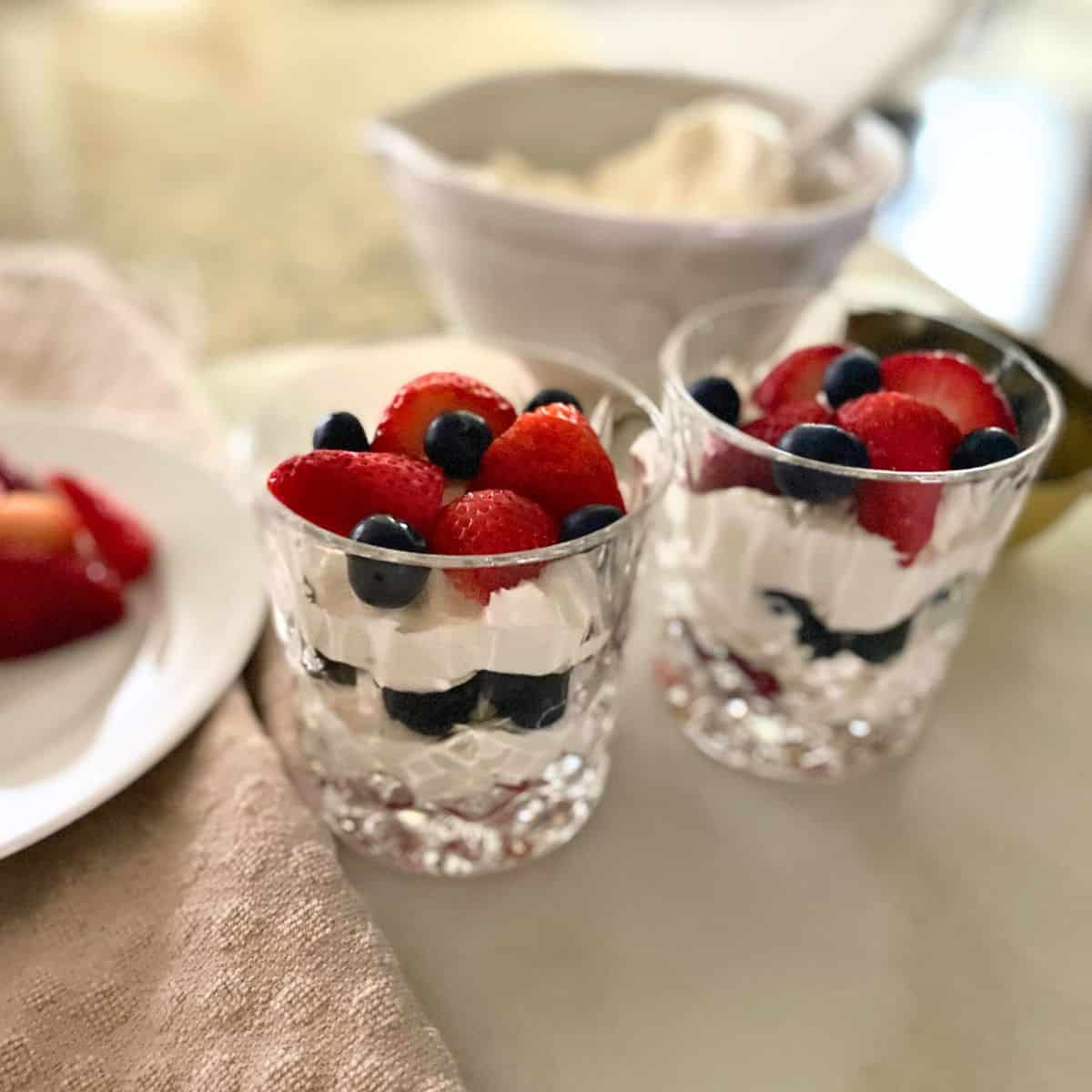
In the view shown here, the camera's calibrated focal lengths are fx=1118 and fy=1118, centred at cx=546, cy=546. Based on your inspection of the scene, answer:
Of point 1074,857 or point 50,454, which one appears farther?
point 50,454

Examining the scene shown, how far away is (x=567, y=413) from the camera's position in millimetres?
458

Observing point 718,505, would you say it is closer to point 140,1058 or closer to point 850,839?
point 850,839

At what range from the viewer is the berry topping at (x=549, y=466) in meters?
0.44

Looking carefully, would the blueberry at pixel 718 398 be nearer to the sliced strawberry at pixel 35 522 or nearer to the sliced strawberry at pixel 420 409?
the sliced strawberry at pixel 420 409

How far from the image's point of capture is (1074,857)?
500 millimetres

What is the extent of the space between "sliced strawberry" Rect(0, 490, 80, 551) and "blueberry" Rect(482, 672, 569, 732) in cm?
29

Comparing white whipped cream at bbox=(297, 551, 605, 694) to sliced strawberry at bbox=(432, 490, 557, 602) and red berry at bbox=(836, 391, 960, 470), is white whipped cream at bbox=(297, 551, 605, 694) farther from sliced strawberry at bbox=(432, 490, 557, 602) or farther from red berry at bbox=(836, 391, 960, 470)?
red berry at bbox=(836, 391, 960, 470)

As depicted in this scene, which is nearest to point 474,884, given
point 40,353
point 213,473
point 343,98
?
point 213,473

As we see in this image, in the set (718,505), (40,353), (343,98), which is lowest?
(343,98)

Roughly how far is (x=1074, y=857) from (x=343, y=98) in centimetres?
158

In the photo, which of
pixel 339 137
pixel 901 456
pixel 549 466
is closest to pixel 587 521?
pixel 549 466

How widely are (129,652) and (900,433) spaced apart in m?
0.38

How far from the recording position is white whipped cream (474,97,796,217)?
0.72 meters

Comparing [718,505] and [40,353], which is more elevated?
[718,505]
